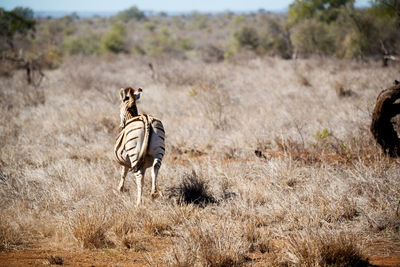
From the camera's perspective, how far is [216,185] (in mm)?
5691

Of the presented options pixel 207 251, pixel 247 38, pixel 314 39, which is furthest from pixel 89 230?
pixel 247 38

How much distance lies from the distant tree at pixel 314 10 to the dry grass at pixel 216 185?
751 inches

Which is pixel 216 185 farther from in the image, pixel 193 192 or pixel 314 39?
pixel 314 39

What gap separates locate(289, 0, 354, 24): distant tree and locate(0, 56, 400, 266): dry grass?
19.1 meters

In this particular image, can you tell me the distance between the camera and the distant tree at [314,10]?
94.9ft

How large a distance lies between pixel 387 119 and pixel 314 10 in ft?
91.0

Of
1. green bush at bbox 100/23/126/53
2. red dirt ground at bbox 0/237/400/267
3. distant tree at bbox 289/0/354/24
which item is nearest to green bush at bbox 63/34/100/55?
green bush at bbox 100/23/126/53

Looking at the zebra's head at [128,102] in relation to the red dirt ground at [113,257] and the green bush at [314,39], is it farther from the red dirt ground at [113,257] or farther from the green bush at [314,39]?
the green bush at [314,39]

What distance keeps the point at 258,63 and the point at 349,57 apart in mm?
5412

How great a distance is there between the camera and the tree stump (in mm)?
5824

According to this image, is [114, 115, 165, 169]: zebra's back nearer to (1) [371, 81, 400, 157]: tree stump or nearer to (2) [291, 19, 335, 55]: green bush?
(1) [371, 81, 400, 157]: tree stump

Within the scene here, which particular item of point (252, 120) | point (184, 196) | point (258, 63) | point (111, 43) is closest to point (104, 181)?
point (184, 196)

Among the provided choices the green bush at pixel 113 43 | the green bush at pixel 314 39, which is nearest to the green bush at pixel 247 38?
the green bush at pixel 314 39

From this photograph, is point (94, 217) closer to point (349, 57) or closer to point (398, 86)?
point (398, 86)
